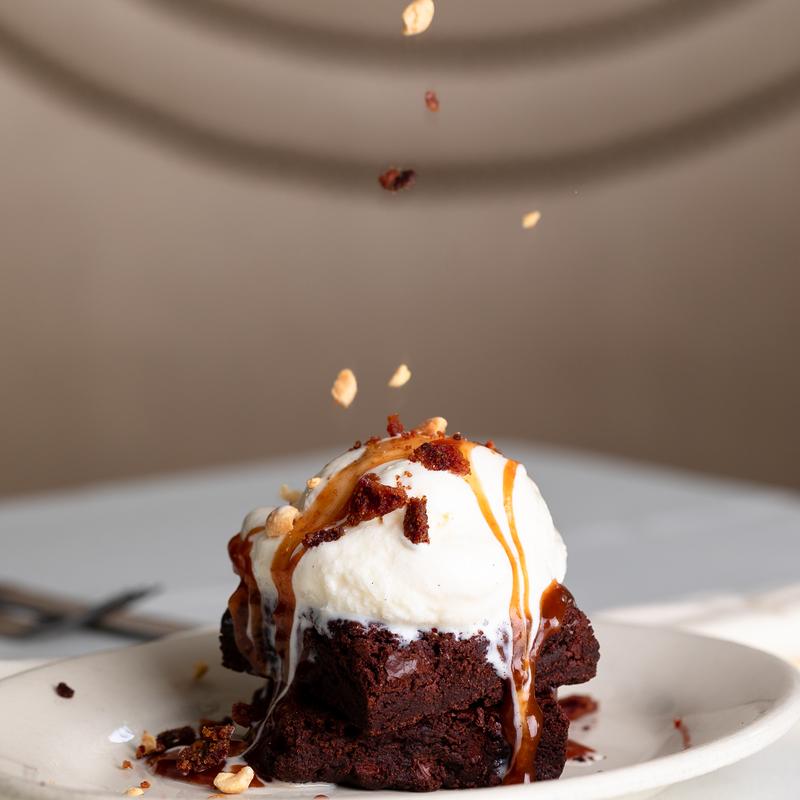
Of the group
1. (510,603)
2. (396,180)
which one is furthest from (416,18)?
(510,603)

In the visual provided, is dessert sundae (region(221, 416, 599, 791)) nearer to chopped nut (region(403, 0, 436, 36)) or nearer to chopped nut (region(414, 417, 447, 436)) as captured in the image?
chopped nut (region(414, 417, 447, 436))

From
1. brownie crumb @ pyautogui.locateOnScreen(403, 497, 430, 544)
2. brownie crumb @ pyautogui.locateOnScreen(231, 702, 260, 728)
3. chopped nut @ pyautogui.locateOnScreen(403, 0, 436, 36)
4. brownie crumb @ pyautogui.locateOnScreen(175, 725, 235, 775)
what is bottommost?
brownie crumb @ pyautogui.locateOnScreen(175, 725, 235, 775)

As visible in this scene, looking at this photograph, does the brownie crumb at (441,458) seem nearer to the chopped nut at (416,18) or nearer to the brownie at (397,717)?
the brownie at (397,717)

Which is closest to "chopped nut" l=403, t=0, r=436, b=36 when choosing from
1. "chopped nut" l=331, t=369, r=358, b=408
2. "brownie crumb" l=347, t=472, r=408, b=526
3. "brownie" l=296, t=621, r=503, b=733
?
"chopped nut" l=331, t=369, r=358, b=408

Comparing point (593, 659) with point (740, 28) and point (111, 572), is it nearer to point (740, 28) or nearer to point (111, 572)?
point (111, 572)

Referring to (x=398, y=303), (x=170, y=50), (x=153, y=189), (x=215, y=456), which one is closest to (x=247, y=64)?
(x=170, y=50)

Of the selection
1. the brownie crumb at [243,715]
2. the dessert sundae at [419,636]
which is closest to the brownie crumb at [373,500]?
the dessert sundae at [419,636]
